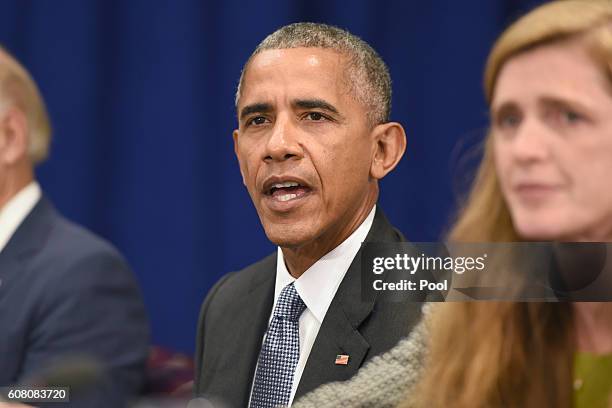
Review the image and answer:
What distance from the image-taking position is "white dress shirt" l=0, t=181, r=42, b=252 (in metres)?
1.25

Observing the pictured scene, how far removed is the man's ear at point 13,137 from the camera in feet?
4.07

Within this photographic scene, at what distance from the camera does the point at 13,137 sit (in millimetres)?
1250

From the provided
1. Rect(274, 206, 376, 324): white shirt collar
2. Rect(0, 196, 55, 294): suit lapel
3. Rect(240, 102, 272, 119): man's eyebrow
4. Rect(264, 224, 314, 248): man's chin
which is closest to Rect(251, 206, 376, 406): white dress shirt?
Rect(274, 206, 376, 324): white shirt collar

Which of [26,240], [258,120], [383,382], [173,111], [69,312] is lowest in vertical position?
[383,382]

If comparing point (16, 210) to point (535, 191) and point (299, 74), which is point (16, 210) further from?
point (535, 191)

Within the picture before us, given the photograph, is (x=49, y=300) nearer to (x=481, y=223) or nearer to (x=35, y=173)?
(x=35, y=173)

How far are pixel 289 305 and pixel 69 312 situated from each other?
12.9 inches

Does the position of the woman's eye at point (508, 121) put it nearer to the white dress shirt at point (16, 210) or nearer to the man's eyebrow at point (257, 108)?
the man's eyebrow at point (257, 108)

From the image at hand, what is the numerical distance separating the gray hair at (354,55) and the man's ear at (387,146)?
15mm

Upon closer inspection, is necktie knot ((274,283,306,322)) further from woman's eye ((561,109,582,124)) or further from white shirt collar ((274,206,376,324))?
woman's eye ((561,109,582,124))

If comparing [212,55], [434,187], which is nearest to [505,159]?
[434,187]

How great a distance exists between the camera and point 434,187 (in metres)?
1.10

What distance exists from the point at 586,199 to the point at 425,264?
164 mm

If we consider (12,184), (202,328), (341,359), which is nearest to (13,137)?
(12,184)
